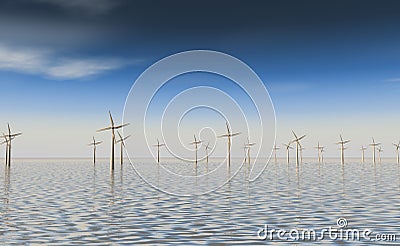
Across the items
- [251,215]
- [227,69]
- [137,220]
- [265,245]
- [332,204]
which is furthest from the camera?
[227,69]

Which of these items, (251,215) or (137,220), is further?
(251,215)

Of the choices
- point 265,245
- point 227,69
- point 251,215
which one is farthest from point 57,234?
point 227,69

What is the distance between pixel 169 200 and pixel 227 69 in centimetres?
2220

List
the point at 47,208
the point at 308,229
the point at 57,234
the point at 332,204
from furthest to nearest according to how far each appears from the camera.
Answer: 1. the point at 332,204
2. the point at 47,208
3. the point at 308,229
4. the point at 57,234

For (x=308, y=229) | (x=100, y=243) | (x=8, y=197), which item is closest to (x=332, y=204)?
(x=308, y=229)

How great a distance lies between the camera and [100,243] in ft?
73.5

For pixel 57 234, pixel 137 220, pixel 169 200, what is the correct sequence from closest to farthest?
pixel 57 234, pixel 137 220, pixel 169 200

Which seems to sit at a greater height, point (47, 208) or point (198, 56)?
point (198, 56)

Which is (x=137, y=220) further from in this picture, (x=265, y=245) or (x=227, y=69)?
(x=227, y=69)

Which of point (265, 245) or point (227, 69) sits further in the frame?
point (227, 69)

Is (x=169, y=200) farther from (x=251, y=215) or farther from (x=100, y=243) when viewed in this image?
(x=100, y=243)

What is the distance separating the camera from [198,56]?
199 ft

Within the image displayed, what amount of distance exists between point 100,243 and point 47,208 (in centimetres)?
1552

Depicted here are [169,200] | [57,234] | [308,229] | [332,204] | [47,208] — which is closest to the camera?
[57,234]
